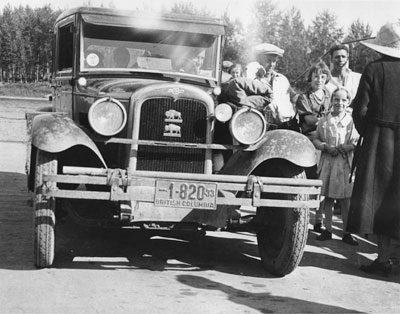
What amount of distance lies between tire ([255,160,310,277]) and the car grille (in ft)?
2.23

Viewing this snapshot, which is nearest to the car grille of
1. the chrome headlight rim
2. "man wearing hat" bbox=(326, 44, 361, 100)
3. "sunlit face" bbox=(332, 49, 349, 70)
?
the chrome headlight rim

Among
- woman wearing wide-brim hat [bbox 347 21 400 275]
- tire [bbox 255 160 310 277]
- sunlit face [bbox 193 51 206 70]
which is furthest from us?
sunlit face [bbox 193 51 206 70]

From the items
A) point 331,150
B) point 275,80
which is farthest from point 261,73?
point 331,150

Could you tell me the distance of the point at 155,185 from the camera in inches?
183

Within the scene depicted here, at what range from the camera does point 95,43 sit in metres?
5.82

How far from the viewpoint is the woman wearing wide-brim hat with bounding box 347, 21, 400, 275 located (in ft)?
16.9

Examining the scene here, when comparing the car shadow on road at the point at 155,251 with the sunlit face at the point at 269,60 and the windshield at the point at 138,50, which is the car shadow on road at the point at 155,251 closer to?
the windshield at the point at 138,50

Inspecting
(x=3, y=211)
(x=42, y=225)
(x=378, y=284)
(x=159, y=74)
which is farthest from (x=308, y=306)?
(x=3, y=211)

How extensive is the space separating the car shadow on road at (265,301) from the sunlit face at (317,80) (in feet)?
10.1

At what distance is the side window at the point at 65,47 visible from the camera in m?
6.04

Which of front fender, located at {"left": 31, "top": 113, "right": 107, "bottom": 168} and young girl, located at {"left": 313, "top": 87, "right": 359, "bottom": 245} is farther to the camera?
young girl, located at {"left": 313, "top": 87, "right": 359, "bottom": 245}

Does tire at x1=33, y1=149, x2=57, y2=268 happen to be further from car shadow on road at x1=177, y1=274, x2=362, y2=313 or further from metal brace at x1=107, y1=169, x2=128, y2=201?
car shadow on road at x1=177, y1=274, x2=362, y2=313

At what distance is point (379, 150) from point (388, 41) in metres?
0.92

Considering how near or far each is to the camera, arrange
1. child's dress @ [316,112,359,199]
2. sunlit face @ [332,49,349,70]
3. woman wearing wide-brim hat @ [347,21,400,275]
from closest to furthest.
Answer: woman wearing wide-brim hat @ [347,21,400,275]
child's dress @ [316,112,359,199]
sunlit face @ [332,49,349,70]
